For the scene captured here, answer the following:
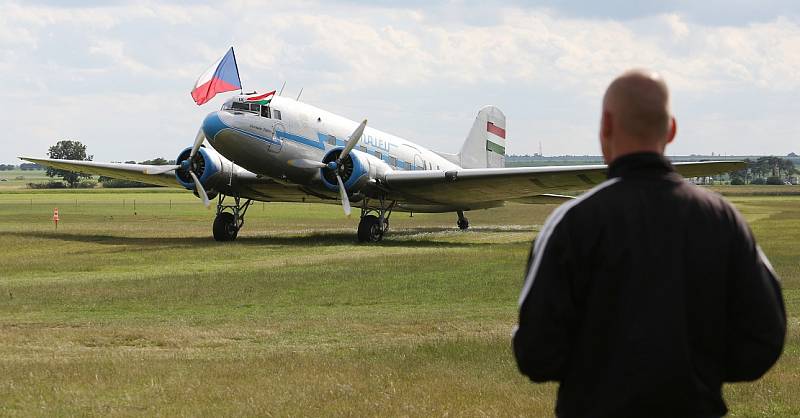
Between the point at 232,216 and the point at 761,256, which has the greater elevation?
the point at 761,256

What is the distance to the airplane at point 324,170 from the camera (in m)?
29.1

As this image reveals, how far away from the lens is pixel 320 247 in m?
29.2

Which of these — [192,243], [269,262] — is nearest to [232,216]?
[192,243]

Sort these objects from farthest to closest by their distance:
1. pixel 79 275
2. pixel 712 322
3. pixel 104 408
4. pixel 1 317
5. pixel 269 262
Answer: pixel 269 262 → pixel 79 275 → pixel 1 317 → pixel 104 408 → pixel 712 322

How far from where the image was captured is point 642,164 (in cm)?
349

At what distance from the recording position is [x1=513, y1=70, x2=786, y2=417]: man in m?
3.38

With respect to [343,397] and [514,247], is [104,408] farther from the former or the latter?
[514,247]

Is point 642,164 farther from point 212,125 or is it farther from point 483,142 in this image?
point 483,142

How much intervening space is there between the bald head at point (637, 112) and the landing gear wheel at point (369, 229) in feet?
91.1

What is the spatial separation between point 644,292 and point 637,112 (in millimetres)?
600

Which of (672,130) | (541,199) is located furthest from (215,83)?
(672,130)

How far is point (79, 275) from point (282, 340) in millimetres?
10281

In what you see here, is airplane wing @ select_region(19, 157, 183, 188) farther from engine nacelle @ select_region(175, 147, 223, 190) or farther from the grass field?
the grass field

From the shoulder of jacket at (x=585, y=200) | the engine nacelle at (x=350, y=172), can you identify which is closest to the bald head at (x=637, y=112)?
the shoulder of jacket at (x=585, y=200)
